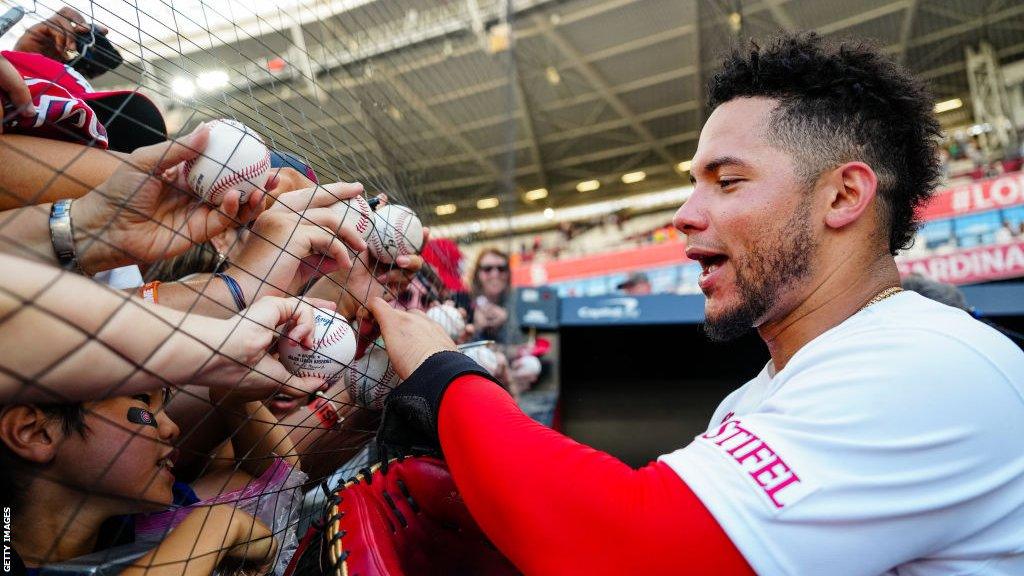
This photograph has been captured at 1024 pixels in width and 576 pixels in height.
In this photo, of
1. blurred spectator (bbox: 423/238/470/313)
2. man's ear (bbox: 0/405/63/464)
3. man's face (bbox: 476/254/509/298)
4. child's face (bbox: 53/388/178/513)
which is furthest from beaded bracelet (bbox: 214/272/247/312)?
man's face (bbox: 476/254/509/298)

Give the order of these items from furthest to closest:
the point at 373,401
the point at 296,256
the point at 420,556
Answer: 1. the point at 373,401
2. the point at 296,256
3. the point at 420,556

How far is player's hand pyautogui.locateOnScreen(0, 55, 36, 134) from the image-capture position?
91cm

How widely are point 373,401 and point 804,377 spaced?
0.86 m

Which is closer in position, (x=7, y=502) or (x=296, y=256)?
(x=7, y=502)

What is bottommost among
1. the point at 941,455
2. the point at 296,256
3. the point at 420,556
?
the point at 420,556

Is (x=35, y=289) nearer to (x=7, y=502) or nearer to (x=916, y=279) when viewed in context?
(x=7, y=502)

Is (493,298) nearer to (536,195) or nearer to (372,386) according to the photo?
(372,386)

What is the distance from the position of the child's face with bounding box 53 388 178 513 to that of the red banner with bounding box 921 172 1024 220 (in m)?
7.54

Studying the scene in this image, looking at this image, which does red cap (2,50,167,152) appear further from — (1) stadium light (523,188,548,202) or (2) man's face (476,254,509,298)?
(1) stadium light (523,188,548,202)

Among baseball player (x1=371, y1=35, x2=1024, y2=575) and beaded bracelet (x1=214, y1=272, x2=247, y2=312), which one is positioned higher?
beaded bracelet (x1=214, y1=272, x2=247, y2=312)

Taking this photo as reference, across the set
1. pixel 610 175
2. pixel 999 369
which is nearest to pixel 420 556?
pixel 999 369

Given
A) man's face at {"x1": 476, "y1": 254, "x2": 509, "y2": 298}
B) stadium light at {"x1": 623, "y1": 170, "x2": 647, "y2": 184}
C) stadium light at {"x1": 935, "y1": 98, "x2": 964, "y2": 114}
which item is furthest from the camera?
stadium light at {"x1": 623, "y1": 170, "x2": 647, "y2": 184}

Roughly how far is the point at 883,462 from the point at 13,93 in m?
1.35

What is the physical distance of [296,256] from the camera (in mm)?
1185
